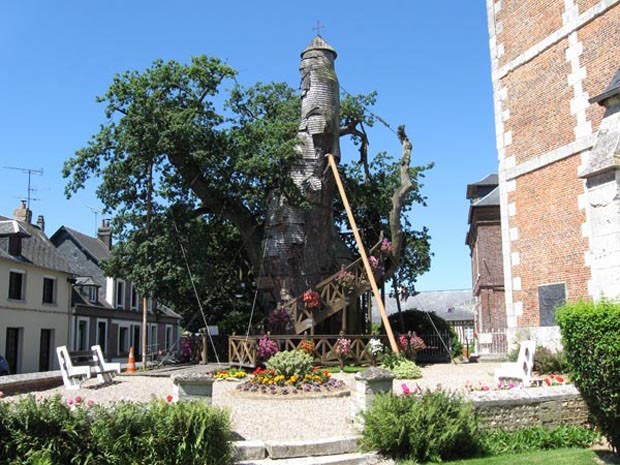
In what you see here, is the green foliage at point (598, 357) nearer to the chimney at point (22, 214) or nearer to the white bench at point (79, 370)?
the white bench at point (79, 370)

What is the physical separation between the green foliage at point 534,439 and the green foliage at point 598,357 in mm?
1161

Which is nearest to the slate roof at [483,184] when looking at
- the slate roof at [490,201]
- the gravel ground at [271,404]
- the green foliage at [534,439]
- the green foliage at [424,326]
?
the slate roof at [490,201]

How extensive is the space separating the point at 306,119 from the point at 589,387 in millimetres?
15683

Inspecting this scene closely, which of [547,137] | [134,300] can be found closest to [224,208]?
[547,137]

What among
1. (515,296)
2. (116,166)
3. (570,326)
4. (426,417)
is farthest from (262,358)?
(570,326)

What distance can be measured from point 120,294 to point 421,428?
32.2m

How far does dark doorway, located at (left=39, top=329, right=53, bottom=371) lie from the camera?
90.8 feet

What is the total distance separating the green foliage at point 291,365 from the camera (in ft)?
41.5

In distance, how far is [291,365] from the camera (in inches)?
499

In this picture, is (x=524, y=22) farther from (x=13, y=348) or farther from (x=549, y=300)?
(x=13, y=348)

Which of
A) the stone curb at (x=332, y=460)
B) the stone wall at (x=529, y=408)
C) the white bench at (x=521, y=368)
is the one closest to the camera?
the stone curb at (x=332, y=460)

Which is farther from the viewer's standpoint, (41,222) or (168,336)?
(168,336)

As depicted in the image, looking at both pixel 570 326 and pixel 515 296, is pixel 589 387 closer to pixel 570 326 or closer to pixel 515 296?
pixel 570 326

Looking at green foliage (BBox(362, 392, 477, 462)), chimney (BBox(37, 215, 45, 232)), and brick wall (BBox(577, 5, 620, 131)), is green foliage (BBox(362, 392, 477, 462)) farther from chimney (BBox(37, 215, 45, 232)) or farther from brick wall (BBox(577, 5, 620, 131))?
chimney (BBox(37, 215, 45, 232))
